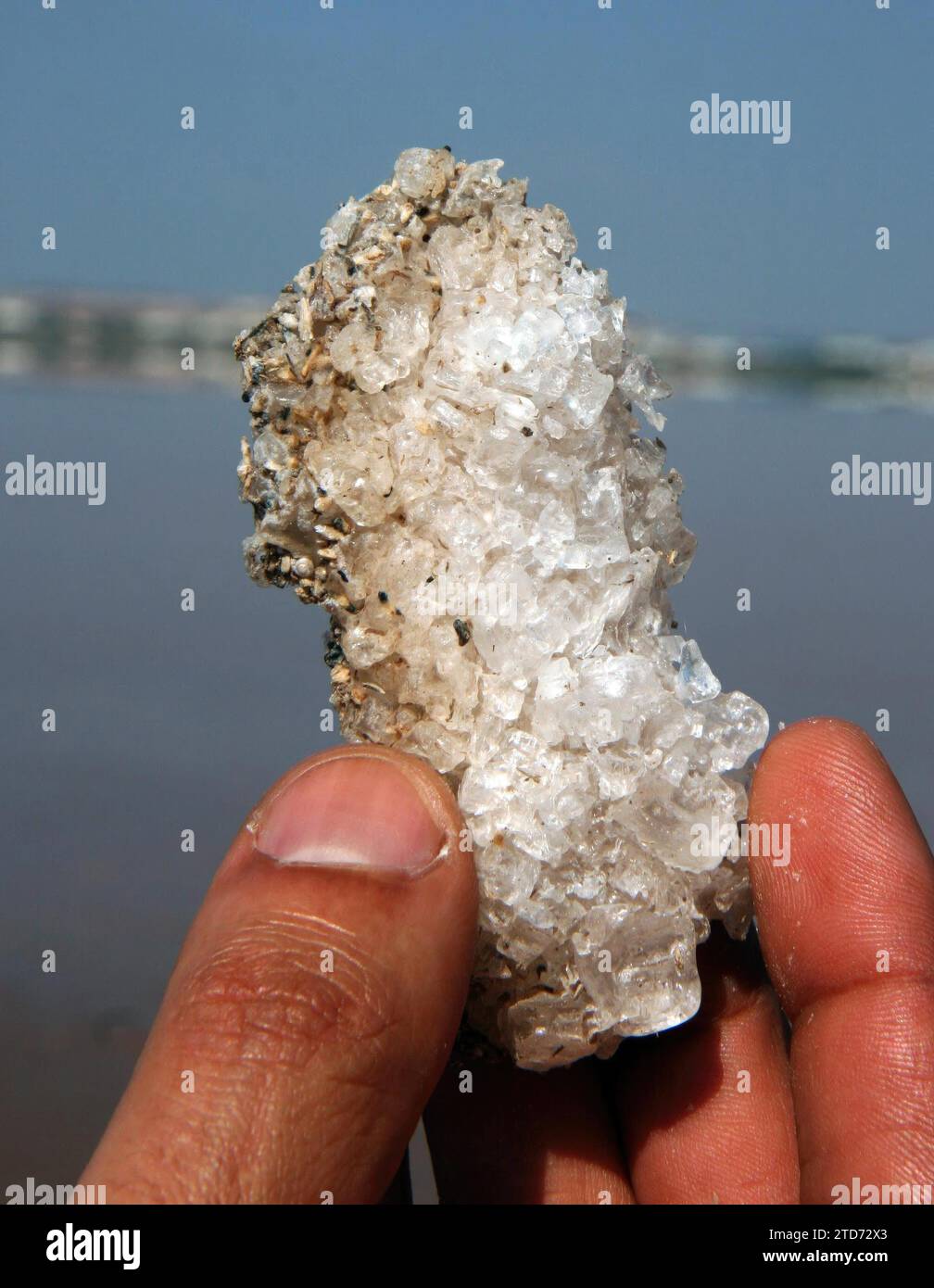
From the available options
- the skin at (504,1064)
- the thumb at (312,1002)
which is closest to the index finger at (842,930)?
the skin at (504,1064)

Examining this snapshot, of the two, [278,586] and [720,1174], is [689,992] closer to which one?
[720,1174]

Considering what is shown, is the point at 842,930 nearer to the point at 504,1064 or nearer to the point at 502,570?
the point at 504,1064

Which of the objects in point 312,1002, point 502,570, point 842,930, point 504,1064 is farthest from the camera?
point 504,1064

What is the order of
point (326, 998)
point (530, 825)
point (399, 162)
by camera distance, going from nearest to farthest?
point (326, 998) → point (530, 825) → point (399, 162)

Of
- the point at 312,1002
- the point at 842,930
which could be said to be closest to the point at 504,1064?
the point at 842,930

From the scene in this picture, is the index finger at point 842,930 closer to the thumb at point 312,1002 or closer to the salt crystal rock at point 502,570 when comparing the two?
the salt crystal rock at point 502,570

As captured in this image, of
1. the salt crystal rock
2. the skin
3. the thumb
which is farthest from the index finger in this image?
the thumb
